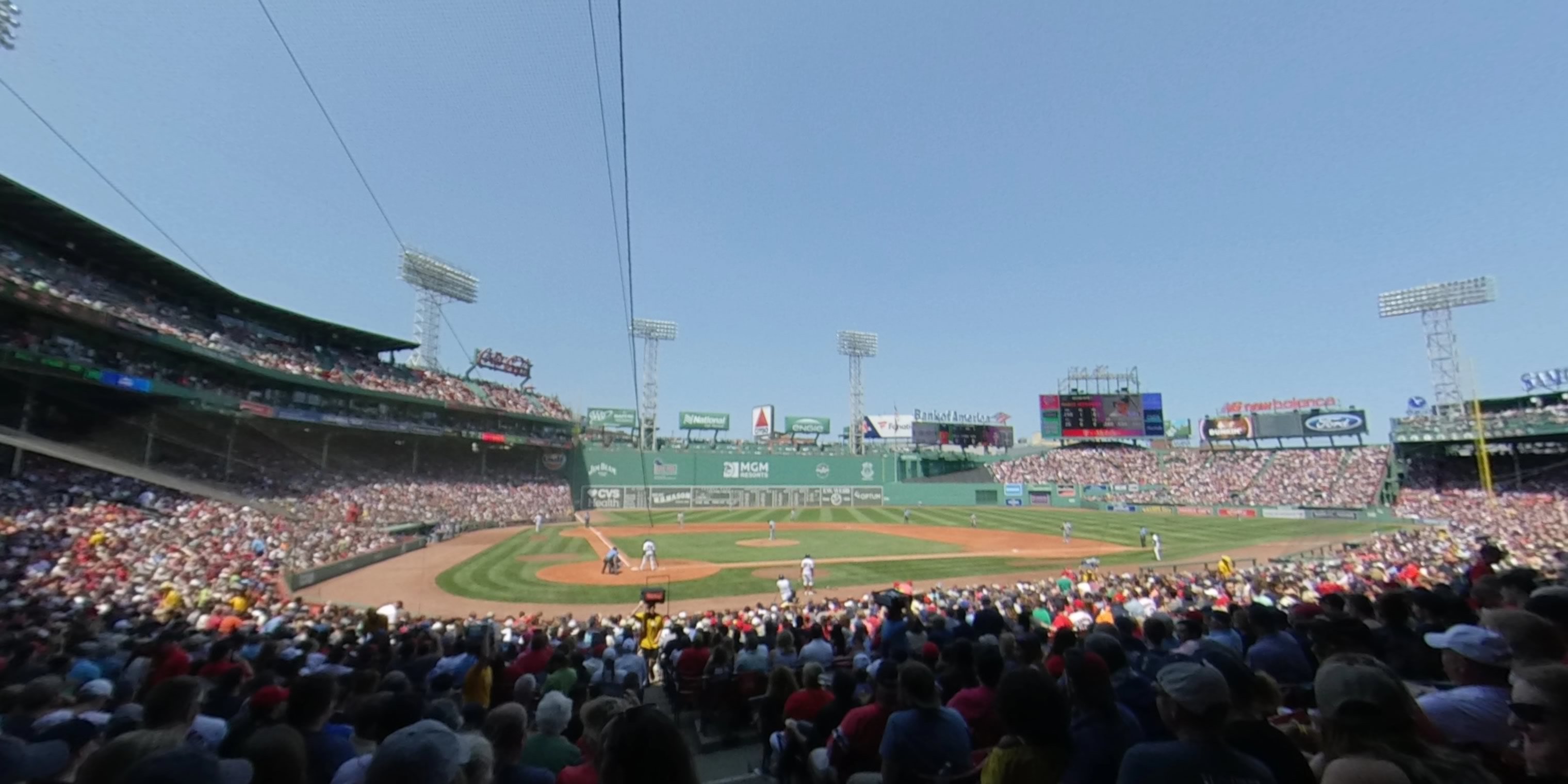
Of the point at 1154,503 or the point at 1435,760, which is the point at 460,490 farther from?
the point at 1154,503

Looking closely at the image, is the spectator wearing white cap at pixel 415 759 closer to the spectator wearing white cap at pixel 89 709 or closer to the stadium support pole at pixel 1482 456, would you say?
the spectator wearing white cap at pixel 89 709

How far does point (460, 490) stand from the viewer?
4550 centimetres

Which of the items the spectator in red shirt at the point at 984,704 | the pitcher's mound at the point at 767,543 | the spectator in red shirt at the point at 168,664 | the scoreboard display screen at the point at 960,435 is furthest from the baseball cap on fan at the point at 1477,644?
the scoreboard display screen at the point at 960,435

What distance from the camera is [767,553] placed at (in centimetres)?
3069

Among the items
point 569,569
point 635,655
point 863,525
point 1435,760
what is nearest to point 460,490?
point 569,569

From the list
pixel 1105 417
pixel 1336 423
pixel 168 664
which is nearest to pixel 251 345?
pixel 168 664

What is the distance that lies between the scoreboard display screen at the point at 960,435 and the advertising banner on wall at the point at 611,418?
3387cm

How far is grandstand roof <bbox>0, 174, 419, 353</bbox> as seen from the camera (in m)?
27.2

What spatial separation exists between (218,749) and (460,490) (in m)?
46.4

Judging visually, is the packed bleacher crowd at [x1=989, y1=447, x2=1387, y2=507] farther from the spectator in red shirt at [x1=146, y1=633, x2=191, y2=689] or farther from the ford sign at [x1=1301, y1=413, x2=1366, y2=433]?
the spectator in red shirt at [x1=146, y1=633, x2=191, y2=689]

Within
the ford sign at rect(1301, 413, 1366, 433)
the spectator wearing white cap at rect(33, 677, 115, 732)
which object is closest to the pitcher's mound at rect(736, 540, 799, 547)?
the spectator wearing white cap at rect(33, 677, 115, 732)

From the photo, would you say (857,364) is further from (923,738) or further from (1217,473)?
(923,738)

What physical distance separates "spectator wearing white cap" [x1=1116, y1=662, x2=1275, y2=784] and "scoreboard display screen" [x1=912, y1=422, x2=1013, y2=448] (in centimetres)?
7303

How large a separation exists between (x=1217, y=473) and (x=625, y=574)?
188 ft
